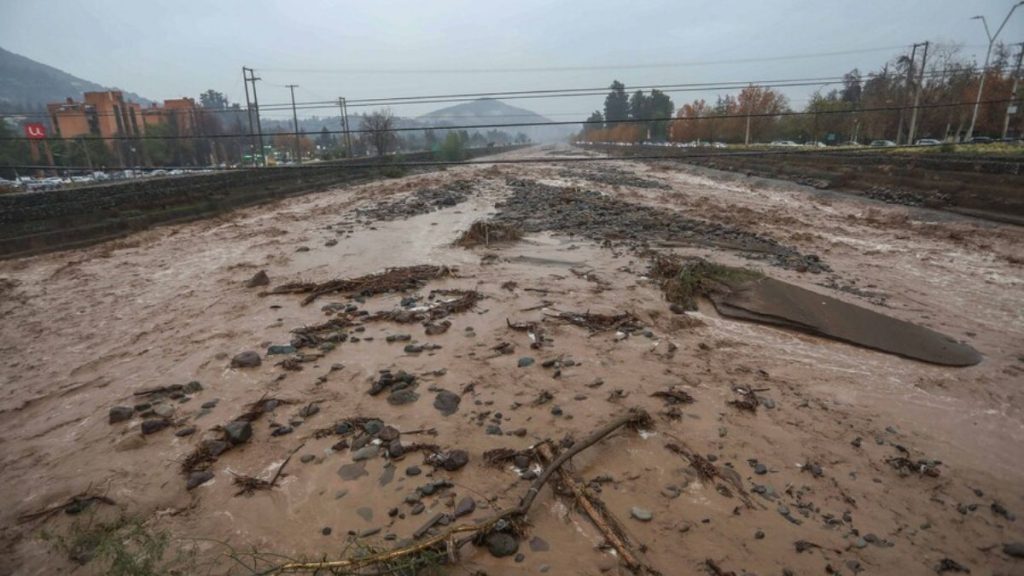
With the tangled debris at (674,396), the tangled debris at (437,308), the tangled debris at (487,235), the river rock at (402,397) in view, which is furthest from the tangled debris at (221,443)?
the tangled debris at (487,235)

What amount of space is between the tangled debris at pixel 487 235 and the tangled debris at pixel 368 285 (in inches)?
127

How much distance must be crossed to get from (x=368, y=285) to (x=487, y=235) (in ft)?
16.8

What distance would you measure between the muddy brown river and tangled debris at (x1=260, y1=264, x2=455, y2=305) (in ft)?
1.13

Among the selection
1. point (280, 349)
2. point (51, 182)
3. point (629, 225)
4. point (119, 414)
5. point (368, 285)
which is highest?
point (51, 182)

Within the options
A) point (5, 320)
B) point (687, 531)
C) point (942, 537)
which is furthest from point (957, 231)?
point (5, 320)

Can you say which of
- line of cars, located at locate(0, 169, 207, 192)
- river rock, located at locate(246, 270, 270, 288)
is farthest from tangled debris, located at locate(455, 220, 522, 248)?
line of cars, located at locate(0, 169, 207, 192)

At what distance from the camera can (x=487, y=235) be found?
15.0 m

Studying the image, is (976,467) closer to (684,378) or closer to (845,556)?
(845,556)

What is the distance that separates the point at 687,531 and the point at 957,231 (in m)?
19.9

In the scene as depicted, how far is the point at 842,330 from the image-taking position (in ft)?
26.2

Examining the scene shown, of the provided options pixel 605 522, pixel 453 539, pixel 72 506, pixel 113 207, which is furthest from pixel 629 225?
pixel 113 207

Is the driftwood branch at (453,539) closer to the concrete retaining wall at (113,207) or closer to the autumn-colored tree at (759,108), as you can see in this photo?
the concrete retaining wall at (113,207)

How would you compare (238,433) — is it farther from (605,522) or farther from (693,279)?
(693,279)

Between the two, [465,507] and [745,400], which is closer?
[465,507]
